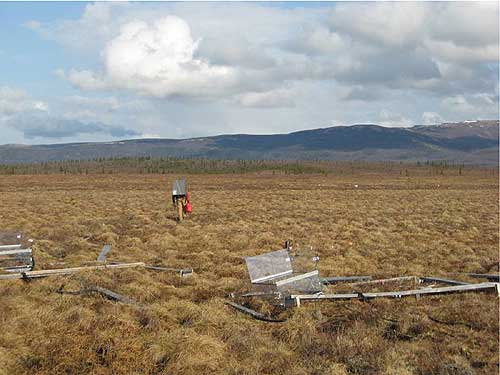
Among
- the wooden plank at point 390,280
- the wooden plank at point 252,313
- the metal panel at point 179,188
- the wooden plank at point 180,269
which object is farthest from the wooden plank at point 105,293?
the metal panel at point 179,188

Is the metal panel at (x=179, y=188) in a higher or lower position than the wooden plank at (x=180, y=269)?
higher

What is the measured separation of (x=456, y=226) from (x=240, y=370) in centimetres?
1661

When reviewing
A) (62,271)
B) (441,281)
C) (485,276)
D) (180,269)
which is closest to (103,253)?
(62,271)

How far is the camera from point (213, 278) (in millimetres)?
12000

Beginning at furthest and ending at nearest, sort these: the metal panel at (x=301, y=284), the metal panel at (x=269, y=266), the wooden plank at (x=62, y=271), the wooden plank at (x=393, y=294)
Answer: the wooden plank at (x=62, y=271) → the metal panel at (x=269, y=266) → the metal panel at (x=301, y=284) → the wooden plank at (x=393, y=294)

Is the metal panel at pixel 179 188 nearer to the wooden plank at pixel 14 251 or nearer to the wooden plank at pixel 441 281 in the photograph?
the wooden plank at pixel 14 251

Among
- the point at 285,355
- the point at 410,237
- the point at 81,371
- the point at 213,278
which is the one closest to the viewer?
the point at 81,371

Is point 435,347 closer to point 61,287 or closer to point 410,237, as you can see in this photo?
point 61,287

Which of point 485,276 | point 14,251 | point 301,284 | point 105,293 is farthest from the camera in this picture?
point 14,251

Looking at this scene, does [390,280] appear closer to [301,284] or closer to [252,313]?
[301,284]

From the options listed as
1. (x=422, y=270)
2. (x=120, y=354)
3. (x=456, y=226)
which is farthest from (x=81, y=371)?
(x=456, y=226)

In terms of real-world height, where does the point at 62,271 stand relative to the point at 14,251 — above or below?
below

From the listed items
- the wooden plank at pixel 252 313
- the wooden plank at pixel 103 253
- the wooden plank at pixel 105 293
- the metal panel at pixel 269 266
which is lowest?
the wooden plank at pixel 103 253

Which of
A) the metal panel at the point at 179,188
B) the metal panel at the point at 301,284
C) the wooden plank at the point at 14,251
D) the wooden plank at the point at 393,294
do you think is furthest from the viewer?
the metal panel at the point at 179,188
